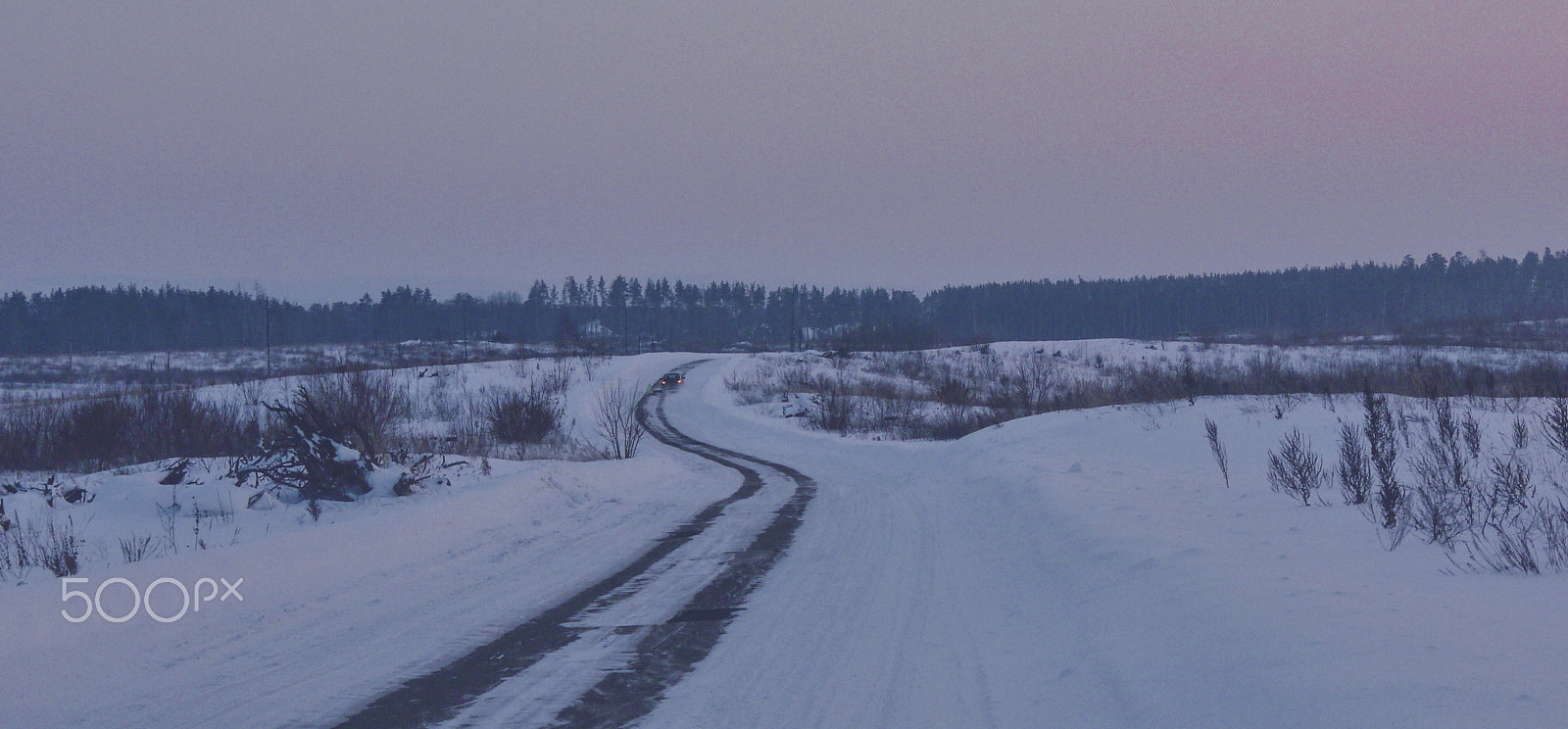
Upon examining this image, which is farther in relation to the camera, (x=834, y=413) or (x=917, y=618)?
(x=834, y=413)

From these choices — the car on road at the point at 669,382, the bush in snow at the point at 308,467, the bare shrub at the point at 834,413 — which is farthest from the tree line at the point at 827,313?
the bush in snow at the point at 308,467

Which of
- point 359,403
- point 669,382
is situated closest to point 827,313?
point 669,382

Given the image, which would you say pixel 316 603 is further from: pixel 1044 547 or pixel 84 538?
pixel 1044 547

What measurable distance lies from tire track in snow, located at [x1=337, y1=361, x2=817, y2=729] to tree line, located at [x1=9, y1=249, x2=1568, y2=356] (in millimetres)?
100955

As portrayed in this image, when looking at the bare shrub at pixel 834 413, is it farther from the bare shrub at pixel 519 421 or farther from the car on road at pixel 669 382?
the car on road at pixel 669 382

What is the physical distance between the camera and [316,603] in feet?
25.2

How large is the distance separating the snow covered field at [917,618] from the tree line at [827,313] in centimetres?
9873

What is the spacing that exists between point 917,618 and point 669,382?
52210 mm

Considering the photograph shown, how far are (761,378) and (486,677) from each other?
50.7m

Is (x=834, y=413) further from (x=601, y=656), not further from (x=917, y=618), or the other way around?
(x=601, y=656)

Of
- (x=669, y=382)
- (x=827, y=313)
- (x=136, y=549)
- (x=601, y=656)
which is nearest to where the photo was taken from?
(x=601, y=656)

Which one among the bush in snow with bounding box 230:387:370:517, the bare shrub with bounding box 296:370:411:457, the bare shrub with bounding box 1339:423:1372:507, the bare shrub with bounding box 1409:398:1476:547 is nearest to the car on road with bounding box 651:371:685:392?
the bare shrub with bounding box 296:370:411:457

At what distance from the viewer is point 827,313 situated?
609ft

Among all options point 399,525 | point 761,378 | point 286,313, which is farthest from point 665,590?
point 286,313
